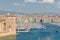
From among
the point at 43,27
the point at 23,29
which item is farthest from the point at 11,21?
the point at 43,27

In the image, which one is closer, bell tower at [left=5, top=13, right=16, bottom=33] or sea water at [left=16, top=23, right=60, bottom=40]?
sea water at [left=16, top=23, right=60, bottom=40]

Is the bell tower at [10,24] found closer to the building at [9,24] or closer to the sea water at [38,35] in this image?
the building at [9,24]

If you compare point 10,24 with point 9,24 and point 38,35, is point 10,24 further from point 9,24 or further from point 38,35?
point 38,35

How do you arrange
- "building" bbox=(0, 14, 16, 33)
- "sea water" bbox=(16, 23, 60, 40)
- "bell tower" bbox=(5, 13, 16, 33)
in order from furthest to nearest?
"bell tower" bbox=(5, 13, 16, 33) < "building" bbox=(0, 14, 16, 33) < "sea water" bbox=(16, 23, 60, 40)

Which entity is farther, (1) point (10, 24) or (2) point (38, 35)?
(1) point (10, 24)

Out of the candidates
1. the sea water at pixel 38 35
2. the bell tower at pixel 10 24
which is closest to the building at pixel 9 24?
the bell tower at pixel 10 24

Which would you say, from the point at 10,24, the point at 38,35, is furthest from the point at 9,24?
the point at 38,35

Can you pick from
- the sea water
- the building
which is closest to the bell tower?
the building

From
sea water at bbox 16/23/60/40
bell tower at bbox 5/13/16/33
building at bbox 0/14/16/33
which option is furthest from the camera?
bell tower at bbox 5/13/16/33

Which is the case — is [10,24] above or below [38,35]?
above

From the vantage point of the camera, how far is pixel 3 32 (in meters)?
13.2

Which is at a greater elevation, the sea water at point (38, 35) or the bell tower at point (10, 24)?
the bell tower at point (10, 24)

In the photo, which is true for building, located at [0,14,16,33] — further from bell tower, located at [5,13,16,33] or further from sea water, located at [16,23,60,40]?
sea water, located at [16,23,60,40]

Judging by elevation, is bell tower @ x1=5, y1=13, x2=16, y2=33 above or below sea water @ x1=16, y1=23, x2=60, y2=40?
above
